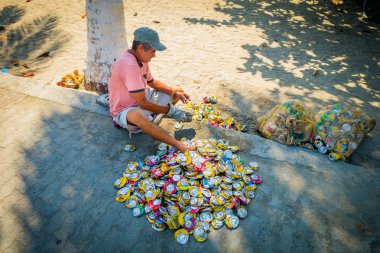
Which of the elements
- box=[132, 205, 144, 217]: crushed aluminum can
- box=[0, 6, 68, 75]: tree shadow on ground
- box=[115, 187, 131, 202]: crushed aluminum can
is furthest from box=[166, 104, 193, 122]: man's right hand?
box=[0, 6, 68, 75]: tree shadow on ground

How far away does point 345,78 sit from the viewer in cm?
575

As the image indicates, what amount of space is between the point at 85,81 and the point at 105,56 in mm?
797

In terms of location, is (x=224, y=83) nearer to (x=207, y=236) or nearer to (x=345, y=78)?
(x=345, y=78)

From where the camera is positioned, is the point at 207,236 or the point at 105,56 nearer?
the point at 207,236

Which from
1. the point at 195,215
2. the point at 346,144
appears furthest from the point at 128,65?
the point at 346,144

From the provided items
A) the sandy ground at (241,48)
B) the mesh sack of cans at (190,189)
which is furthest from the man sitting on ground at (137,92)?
the sandy ground at (241,48)

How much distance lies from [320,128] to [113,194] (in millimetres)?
2923

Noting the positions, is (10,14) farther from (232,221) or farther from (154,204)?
(232,221)

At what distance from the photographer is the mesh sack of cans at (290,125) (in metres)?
3.63

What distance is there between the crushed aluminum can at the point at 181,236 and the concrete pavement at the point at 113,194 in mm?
45

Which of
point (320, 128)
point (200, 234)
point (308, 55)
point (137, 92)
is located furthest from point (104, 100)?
point (308, 55)

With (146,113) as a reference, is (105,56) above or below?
above

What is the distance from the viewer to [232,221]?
262 centimetres

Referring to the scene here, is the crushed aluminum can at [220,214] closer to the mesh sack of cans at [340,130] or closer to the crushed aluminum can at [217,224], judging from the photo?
the crushed aluminum can at [217,224]
